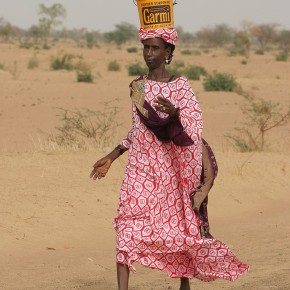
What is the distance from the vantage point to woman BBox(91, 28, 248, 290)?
5680mm

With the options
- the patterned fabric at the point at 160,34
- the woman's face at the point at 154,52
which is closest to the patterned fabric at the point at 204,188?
the woman's face at the point at 154,52

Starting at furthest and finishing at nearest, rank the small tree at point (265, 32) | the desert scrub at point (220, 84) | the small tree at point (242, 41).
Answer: the small tree at point (265, 32) → the small tree at point (242, 41) → the desert scrub at point (220, 84)

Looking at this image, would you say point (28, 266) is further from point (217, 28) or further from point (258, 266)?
point (217, 28)

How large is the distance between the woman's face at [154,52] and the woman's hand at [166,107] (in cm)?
42

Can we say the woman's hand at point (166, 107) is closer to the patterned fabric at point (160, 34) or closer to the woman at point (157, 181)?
the woman at point (157, 181)

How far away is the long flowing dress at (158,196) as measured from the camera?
5.70m

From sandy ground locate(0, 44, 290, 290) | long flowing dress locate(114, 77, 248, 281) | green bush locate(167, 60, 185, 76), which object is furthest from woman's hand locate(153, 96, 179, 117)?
green bush locate(167, 60, 185, 76)

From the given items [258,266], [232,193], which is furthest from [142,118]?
[232,193]

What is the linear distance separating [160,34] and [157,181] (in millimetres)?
931

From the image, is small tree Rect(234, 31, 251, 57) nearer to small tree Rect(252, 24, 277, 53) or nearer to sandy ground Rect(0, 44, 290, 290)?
small tree Rect(252, 24, 277, 53)

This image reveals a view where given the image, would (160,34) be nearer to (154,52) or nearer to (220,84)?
(154,52)

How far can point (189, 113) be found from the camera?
5.58 m

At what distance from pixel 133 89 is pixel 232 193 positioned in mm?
5847

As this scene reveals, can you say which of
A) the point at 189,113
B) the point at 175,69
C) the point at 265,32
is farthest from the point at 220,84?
the point at 265,32
